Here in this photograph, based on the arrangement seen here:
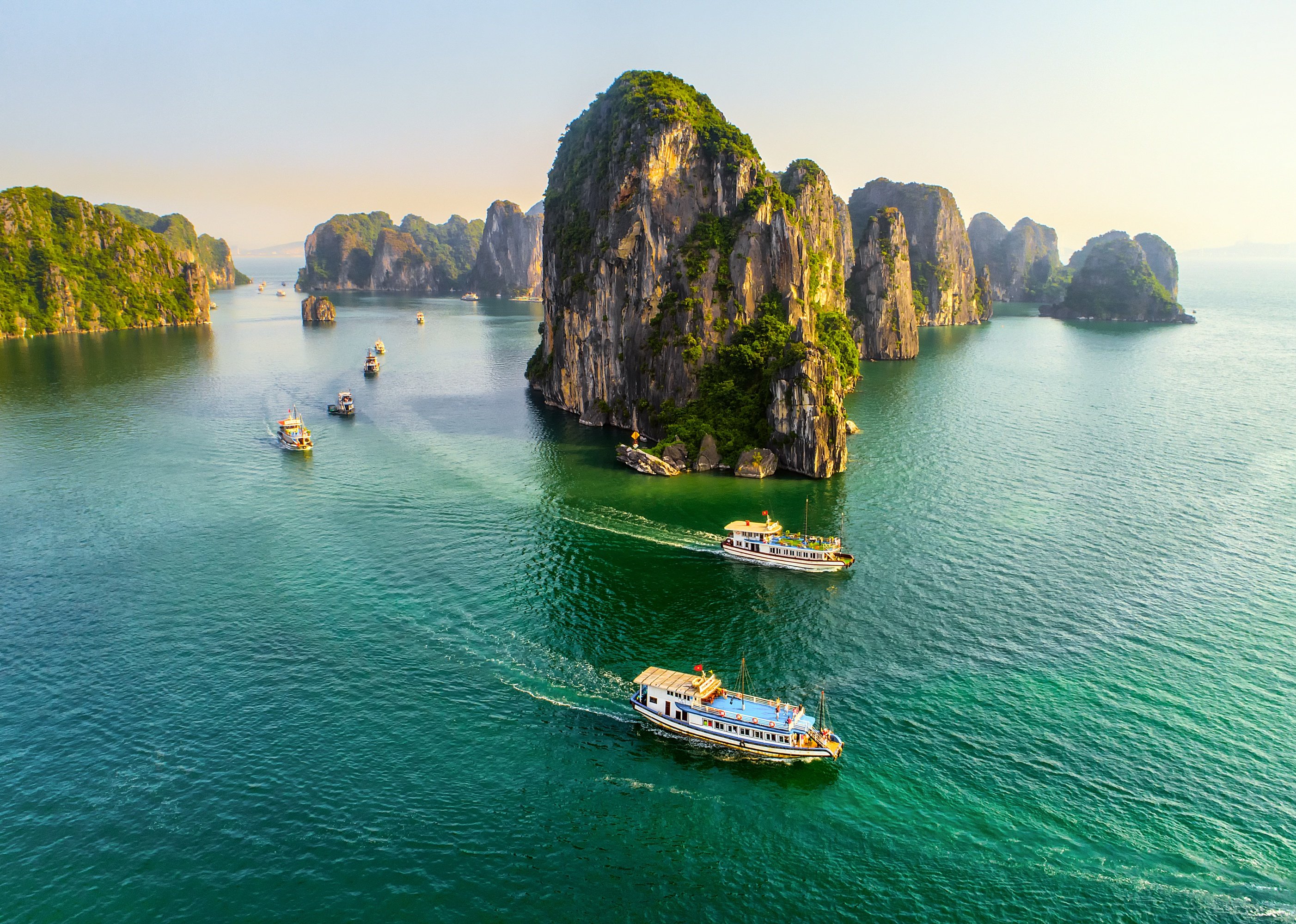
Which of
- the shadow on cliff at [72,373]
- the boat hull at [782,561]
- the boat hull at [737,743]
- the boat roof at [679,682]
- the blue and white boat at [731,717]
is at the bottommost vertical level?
the boat hull at [737,743]

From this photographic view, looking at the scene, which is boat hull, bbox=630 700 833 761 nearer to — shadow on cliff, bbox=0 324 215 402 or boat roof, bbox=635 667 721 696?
boat roof, bbox=635 667 721 696

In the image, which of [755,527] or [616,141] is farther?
[616,141]

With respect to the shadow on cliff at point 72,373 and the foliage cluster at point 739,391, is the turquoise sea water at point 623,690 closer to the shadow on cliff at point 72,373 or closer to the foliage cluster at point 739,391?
the foliage cluster at point 739,391

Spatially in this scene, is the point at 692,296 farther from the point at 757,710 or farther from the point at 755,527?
the point at 757,710

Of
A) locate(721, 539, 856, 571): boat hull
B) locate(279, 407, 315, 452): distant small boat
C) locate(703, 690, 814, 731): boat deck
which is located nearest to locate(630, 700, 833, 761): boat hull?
locate(703, 690, 814, 731): boat deck

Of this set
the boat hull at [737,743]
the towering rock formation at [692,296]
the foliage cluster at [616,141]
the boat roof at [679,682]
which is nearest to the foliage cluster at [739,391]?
the towering rock formation at [692,296]

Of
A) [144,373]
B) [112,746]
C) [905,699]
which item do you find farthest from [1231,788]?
[144,373]

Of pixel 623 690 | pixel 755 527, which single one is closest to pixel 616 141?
pixel 755 527
